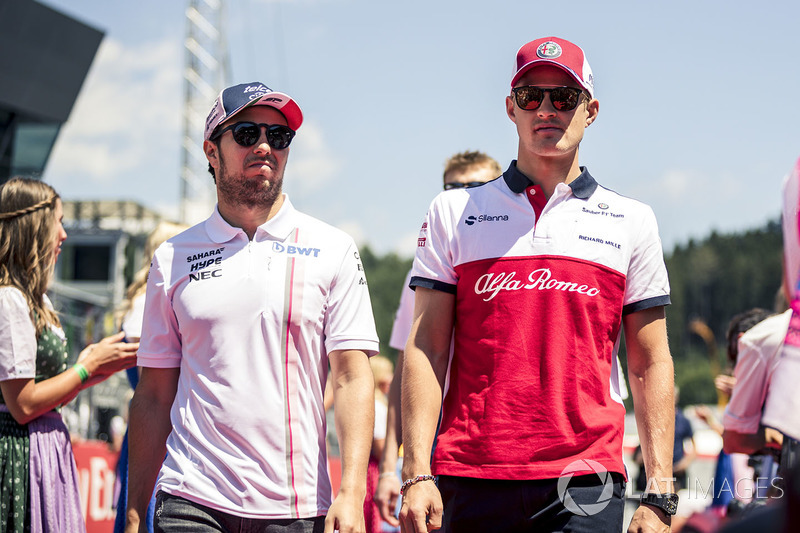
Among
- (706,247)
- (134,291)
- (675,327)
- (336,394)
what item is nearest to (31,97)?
(134,291)

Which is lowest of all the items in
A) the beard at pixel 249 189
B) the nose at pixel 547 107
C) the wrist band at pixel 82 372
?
the wrist band at pixel 82 372

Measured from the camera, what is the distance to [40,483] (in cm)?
439

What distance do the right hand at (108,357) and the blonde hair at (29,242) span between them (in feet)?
0.87

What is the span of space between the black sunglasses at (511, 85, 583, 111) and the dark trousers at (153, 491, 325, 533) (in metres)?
1.78

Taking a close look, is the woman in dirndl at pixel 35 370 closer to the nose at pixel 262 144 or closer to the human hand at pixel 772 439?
the nose at pixel 262 144

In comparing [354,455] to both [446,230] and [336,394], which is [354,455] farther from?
[446,230]

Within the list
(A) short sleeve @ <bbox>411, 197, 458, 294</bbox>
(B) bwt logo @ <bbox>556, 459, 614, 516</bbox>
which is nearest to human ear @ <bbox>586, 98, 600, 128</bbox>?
(A) short sleeve @ <bbox>411, 197, 458, 294</bbox>

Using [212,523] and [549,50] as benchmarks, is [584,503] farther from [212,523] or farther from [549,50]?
[549,50]

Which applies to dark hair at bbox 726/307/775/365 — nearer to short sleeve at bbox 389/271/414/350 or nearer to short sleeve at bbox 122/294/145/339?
short sleeve at bbox 389/271/414/350

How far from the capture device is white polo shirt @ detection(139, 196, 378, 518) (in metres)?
3.36

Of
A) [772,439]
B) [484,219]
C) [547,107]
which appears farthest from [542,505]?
[772,439]

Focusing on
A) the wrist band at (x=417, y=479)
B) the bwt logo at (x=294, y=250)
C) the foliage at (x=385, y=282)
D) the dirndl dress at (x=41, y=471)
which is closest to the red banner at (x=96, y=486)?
the dirndl dress at (x=41, y=471)

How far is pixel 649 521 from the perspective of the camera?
3.15 m

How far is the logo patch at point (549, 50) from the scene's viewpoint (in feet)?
11.7
